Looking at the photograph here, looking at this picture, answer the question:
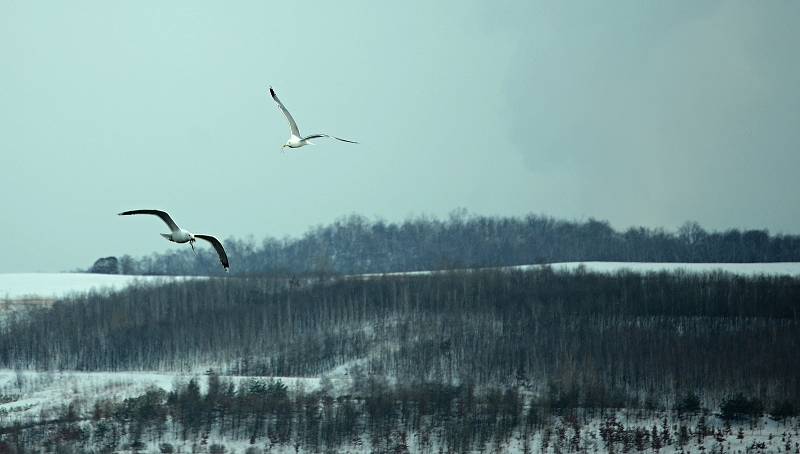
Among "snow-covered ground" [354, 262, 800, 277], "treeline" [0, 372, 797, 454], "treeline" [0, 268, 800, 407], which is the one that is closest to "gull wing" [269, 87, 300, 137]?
Result: "treeline" [0, 372, 797, 454]

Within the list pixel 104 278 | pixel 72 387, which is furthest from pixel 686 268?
pixel 72 387

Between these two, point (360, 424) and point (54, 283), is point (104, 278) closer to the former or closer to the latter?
point (54, 283)

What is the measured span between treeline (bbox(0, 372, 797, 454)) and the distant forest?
9451cm

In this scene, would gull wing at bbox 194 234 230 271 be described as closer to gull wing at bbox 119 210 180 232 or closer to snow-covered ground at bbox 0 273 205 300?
gull wing at bbox 119 210 180 232

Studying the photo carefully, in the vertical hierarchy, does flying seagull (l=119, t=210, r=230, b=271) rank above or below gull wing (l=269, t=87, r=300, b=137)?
below

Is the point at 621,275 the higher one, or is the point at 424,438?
the point at 621,275

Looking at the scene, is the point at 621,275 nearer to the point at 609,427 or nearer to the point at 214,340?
the point at 214,340

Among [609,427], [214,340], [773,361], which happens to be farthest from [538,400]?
[214,340]

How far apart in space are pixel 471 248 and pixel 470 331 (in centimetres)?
8963

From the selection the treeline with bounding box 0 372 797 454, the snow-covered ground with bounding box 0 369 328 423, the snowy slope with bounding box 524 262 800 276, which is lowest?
the treeline with bounding box 0 372 797 454

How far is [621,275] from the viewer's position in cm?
11850

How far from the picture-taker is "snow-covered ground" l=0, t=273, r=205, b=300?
393 feet

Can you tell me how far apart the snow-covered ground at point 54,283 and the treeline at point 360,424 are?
162 feet

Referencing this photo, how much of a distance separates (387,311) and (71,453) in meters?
44.0
